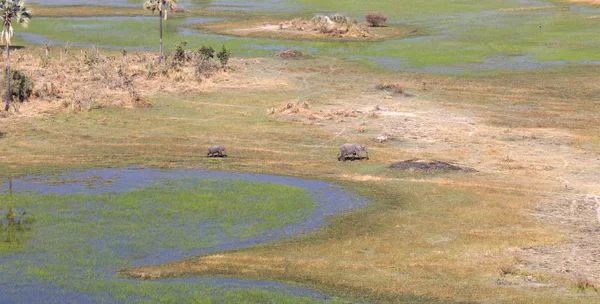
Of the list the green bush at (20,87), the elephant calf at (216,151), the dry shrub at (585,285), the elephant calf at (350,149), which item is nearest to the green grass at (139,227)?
the elephant calf at (216,151)

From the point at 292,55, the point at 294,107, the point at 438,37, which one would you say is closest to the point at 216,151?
the point at 294,107

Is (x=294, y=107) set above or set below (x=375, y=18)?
below

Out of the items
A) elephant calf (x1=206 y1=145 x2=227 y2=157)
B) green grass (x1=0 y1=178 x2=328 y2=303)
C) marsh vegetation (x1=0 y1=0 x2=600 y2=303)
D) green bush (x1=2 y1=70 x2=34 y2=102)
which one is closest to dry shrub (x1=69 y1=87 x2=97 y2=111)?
marsh vegetation (x1=0 y1=0 x2=600 y2=303)

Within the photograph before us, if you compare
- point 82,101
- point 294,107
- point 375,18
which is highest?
point 375,18

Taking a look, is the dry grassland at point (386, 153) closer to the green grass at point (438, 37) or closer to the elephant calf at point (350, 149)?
the elephant calf at point (350, 149)

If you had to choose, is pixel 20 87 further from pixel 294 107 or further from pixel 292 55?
pixel 292 55

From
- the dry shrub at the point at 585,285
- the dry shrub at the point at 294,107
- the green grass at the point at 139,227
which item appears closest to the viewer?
the dry shrub at the point at 585,285

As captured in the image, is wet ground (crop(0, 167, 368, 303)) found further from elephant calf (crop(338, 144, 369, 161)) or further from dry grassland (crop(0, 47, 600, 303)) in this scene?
elephant calf (crop(338, 144, 369, 161))

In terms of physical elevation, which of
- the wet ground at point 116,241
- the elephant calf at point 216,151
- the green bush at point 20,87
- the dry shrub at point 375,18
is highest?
the dry shrub at point 375,18

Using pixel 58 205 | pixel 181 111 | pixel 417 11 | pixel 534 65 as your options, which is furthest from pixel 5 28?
pixel 417 11
